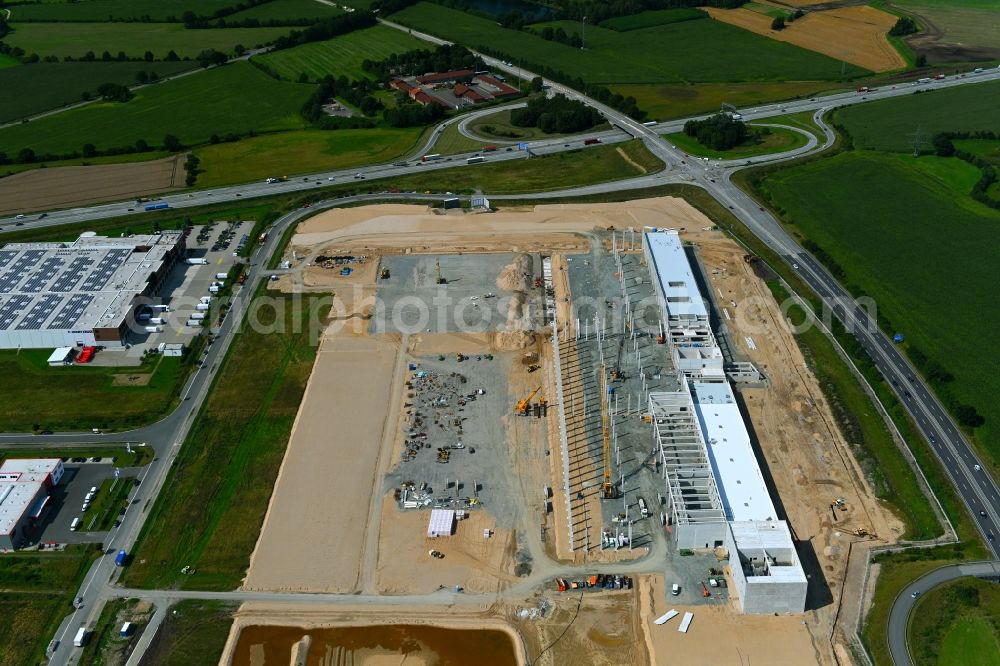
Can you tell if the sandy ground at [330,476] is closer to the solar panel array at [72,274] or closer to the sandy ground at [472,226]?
the sandy ground at [472,226]

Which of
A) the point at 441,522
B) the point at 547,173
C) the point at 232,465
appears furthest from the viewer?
the point at 547,173

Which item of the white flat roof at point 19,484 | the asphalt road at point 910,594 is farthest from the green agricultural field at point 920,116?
the white flat roof at point 19,484

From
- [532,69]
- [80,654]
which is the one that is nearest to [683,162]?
[532,69]

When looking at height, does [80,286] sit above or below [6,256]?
below

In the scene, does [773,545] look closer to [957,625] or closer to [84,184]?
[957,625]

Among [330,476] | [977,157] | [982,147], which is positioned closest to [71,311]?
[330,476]

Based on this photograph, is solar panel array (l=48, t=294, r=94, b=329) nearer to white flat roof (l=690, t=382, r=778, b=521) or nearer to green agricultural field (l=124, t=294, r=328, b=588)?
green agricultural field (l=124, t=294, r=328, b=588)

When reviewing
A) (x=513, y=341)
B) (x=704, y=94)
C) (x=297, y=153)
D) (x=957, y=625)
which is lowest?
(x=957, y=625)

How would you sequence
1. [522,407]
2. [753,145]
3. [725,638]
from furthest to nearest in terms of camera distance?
[753,145], [522,407], [725,638]
